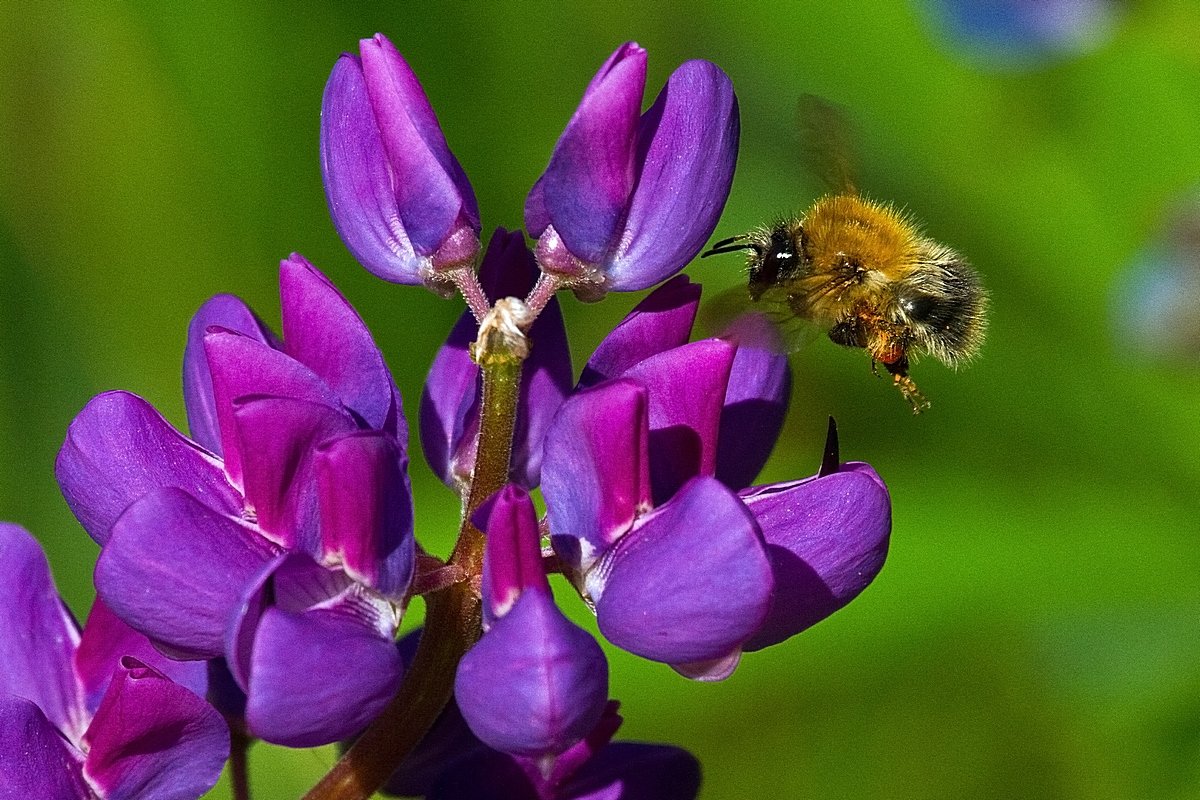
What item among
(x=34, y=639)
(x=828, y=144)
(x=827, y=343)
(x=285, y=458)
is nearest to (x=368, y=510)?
(x=285, y=458)

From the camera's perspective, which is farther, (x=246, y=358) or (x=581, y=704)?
(x=246, y=358)

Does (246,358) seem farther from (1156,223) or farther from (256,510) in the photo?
(1156,223)

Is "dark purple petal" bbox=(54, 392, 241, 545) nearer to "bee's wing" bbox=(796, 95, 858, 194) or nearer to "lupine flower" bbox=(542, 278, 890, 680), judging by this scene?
"lupine flower" bbox=(542, 278, 890, 680)

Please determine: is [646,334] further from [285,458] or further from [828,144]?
[828,144]

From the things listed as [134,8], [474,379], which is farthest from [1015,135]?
[474,379]

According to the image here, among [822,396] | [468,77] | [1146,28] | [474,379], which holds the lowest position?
[822,396]

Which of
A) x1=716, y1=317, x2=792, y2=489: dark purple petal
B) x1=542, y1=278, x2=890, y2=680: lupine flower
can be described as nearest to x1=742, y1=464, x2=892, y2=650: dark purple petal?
x1=542, y1=278, x2=890, y2=680: lupine flower
